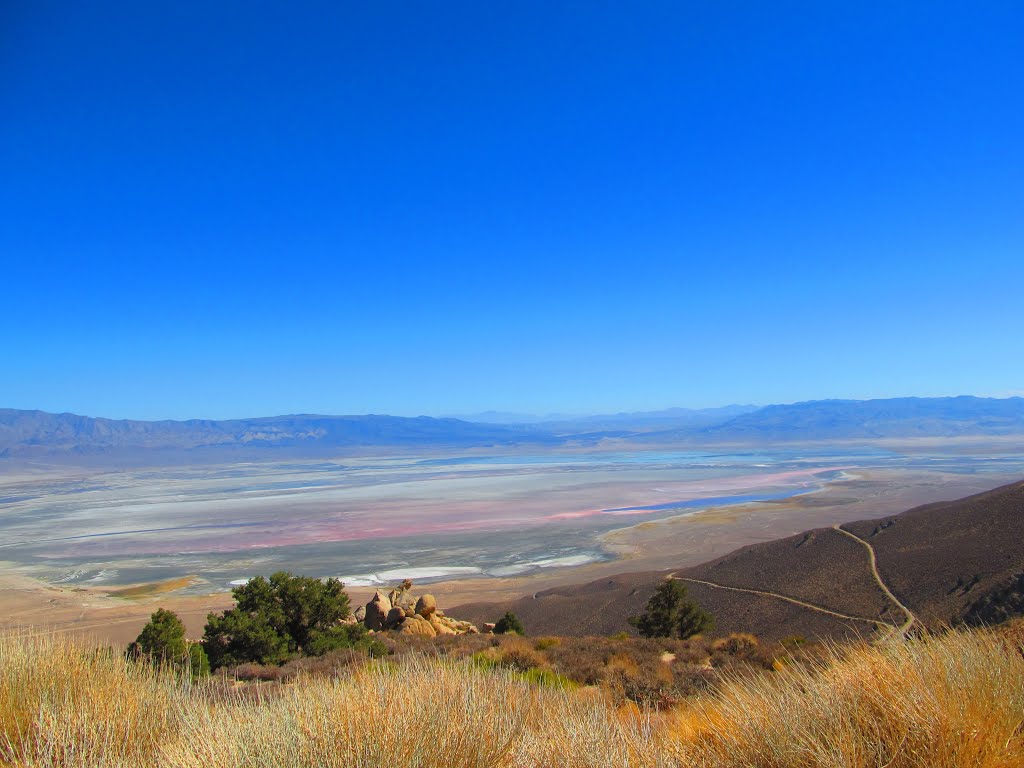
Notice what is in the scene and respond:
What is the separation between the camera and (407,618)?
68.9 feet

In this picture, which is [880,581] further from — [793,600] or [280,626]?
[280,626]

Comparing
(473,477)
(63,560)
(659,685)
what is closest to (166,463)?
(473,477)

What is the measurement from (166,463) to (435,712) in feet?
645

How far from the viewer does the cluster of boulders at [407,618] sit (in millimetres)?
20547

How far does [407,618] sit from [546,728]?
1754 cm

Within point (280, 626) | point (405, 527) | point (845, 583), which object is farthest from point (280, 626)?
point (405, 527)

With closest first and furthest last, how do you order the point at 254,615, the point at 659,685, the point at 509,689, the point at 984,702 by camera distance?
the point at 984,702 < the point at 509,689 < the point at 659,685 < the point at 254,615

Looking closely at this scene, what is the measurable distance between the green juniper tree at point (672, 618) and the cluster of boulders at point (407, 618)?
18.6 ft

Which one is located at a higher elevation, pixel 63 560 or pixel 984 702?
pixel 984 702

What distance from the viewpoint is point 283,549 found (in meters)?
46.0

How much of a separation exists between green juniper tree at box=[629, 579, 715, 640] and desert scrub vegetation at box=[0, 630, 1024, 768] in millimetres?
17639

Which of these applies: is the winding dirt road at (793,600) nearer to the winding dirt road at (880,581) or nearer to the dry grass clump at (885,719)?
the winding dirt road at (880,581)

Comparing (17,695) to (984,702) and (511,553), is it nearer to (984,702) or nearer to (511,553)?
(984,702)

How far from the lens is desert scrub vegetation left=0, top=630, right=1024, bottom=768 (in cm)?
371
